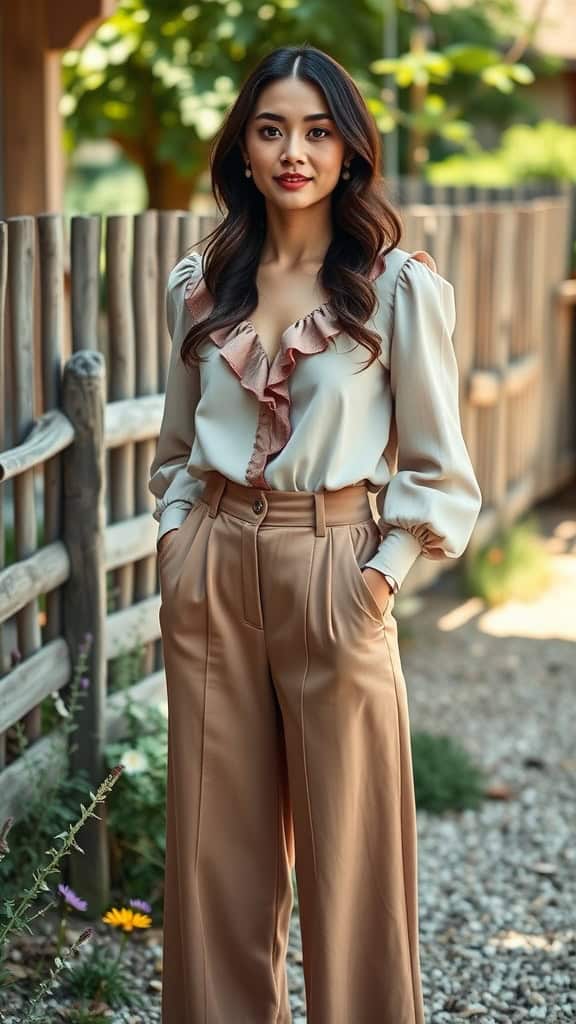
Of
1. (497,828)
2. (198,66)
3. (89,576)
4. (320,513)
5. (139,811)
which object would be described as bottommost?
(497,828)

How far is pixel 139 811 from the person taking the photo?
12.7ft

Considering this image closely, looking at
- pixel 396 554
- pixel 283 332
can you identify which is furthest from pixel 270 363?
pixel 396 554

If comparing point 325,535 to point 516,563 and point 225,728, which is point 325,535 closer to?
point 225,728

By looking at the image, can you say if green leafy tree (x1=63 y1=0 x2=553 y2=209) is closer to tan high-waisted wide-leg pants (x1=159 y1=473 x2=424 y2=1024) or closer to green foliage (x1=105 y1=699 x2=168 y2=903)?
green foliage (x1=105 y1=699 x2=168 y2=903)

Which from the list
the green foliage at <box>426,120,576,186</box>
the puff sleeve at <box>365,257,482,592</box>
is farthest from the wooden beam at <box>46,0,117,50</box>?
the puff sleeve at <box>365,257,482,592</box>

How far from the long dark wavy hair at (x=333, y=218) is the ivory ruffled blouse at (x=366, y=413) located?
33 mm

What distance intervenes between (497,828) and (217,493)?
8.29ft

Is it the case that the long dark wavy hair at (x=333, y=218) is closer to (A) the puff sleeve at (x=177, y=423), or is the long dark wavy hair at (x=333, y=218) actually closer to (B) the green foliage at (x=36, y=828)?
(A) the puff sleeve at (x=177, y=423)

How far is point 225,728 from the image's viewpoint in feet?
9.05

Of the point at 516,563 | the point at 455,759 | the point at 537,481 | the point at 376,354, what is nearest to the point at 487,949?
the point at 455,759

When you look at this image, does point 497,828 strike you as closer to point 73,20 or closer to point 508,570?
point 508,570

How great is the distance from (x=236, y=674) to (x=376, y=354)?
0.66 metres

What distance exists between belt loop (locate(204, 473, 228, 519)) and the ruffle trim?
3.8 inches

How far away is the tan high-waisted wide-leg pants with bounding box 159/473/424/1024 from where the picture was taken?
265cm
